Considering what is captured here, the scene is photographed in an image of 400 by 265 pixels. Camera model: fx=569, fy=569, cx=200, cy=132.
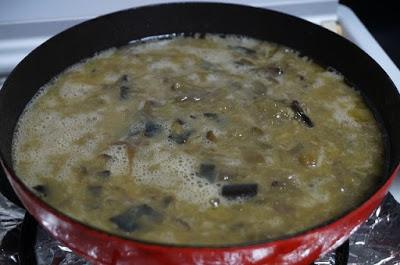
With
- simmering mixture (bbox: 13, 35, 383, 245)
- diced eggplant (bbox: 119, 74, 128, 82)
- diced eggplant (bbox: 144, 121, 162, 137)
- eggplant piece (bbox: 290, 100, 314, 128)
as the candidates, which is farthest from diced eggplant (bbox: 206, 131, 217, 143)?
diced eggplant (bbox: 119, 74, 128, 82)

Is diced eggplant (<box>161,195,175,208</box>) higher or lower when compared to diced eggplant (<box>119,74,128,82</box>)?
lower

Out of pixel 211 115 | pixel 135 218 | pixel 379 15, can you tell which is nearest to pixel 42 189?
pixel 135 218

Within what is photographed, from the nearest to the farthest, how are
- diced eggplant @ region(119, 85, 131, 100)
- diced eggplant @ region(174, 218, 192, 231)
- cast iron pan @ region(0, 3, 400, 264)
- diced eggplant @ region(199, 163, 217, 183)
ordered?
1. diced eggplant @ region(174, 218, 192, 231)
2. diced eggplant @ region(199, 163, 217, 183)
3. cast iron pan @ region(0, 3, 400, 264)
4. diced eggplant @ region(119, 85, 131, 100)

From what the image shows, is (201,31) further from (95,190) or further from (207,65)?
(95,190)

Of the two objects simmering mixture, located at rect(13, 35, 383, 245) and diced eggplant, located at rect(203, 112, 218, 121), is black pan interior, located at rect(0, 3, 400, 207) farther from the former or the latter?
diced eggplant, located at rect(203, 112, 218, 121)

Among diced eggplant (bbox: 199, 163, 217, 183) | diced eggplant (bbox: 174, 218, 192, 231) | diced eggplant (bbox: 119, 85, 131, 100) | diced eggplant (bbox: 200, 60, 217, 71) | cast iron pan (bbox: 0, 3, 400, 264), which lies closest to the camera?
diced eggplant (bbox: 174, 218, 192, 231)

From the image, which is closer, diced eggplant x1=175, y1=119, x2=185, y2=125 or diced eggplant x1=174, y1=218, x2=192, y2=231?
diced eggplant x1=174, y1=218, x2=192, y2=231

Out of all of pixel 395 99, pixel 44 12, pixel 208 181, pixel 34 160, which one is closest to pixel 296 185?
pixel 208 181

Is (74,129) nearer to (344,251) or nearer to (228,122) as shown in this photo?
(228,122)
